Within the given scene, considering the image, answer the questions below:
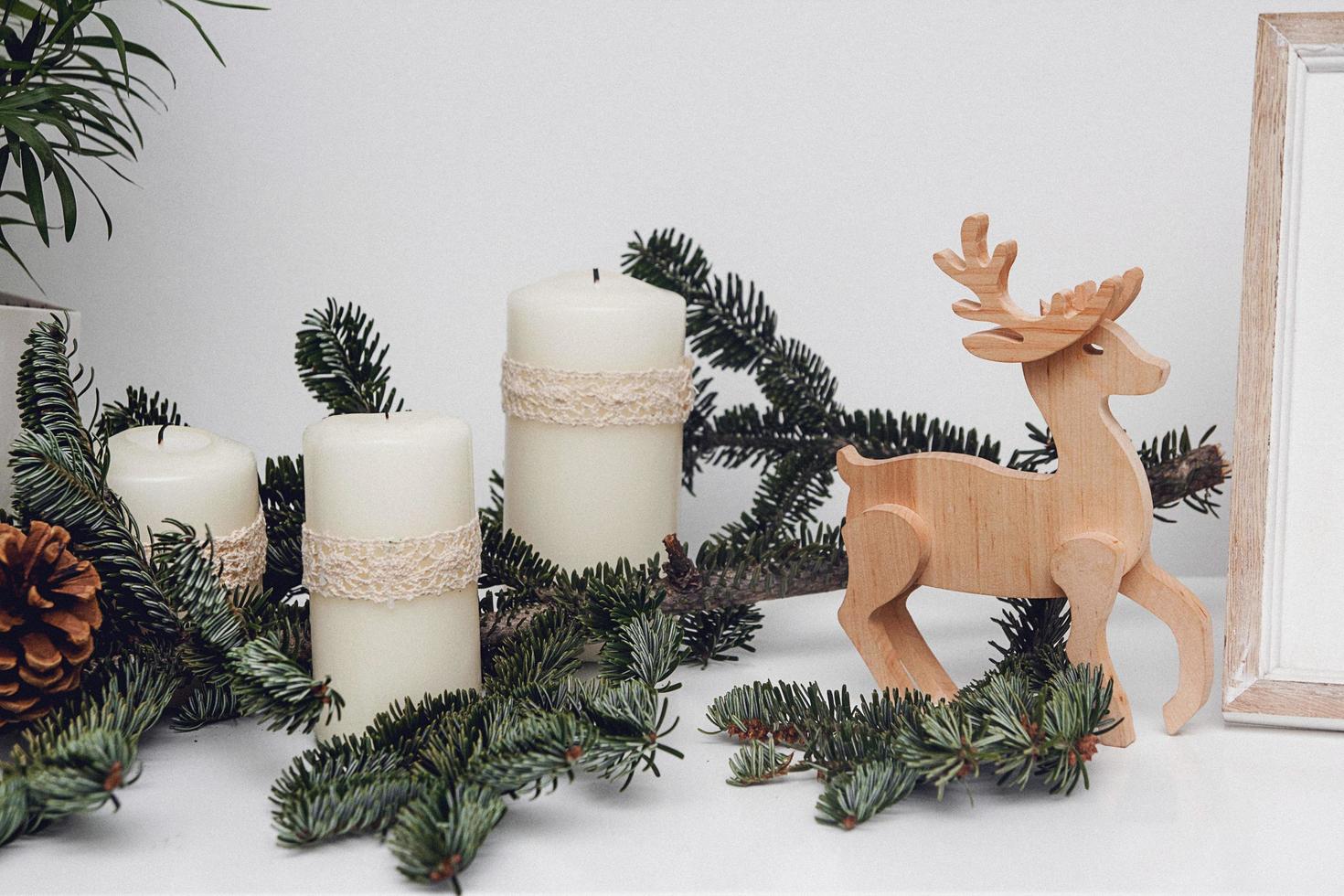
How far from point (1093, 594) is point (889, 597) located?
0.33ft

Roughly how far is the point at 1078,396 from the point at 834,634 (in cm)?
27

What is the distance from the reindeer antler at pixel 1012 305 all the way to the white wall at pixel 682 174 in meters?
0.40

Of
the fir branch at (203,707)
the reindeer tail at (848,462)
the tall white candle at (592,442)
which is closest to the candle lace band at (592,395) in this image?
the tall white candle at (592,442)

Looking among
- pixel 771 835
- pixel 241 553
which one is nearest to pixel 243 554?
pixel 241 553

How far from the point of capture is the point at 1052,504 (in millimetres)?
628

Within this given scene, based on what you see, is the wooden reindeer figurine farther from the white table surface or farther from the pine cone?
the pine cone

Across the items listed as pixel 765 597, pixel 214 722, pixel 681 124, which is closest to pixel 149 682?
pixel 214 722

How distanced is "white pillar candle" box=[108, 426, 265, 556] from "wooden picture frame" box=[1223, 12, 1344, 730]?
1.69 feet

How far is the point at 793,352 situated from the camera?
2.99ft

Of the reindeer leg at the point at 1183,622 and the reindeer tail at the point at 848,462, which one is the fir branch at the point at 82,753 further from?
the reindeer leg at the point at 1183,622

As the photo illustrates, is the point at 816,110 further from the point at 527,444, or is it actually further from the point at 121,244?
the point at 121,244

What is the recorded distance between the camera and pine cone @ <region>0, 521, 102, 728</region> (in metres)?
0.57

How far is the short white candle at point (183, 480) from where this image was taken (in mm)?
637

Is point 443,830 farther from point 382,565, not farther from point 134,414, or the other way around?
point 134,414
